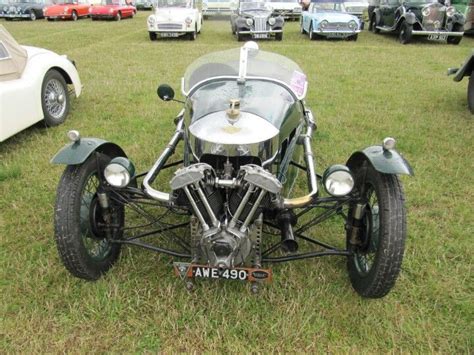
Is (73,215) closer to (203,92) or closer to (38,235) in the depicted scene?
(38,235)

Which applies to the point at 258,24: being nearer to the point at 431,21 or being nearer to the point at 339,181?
the point at 431,21

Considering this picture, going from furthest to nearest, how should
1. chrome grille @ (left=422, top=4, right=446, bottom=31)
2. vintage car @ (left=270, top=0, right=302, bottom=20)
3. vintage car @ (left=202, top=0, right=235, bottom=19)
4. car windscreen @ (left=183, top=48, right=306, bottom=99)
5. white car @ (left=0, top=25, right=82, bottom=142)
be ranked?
1. vintage car @ (left=202, top=0, right=235, bottom=19)
2. vintage car @ (left=270, top=0, right=302, bottom=20)
3. chrome grille @ (left=422, top=4, right=446, bottom=31)
4. white car @ (left=0, top=25, right=82, bottom=142)
5. car windscreen @ (left=183, top=48, right=306, bottom=99)

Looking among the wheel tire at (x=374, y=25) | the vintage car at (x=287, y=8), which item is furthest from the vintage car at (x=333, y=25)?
the vintage car at (x=287, y=8)

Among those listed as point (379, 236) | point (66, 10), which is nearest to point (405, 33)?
point (379, 236)

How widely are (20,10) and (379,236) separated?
22.9m

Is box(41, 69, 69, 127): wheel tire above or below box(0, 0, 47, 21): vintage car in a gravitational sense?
above

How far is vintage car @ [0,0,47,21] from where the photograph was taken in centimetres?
2061

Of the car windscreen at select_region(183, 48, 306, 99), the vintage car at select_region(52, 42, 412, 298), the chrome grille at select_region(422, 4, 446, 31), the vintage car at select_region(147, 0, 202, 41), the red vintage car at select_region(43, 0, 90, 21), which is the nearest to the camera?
the vintage car at select_region(52, 42, 412, 298)

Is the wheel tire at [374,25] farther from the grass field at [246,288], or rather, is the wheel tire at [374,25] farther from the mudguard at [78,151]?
the mudguard at [78,151]

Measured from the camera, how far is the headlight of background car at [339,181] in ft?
8.39

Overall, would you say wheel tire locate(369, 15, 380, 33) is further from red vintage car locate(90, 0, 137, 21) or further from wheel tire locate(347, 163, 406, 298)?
wheel tire locate(347, 163, 406, 298)

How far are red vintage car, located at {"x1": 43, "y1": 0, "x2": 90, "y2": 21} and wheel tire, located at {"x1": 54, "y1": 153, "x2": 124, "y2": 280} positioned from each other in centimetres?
2060

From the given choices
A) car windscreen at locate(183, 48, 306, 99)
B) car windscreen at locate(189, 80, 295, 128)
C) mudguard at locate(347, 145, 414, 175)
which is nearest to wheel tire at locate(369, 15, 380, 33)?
car windscreen at locate(183, 48, 306, 99)

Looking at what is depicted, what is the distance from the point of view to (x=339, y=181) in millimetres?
2566
